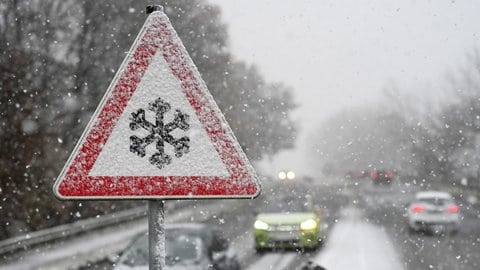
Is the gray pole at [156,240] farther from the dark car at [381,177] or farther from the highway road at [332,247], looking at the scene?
the dark car at [381,177]

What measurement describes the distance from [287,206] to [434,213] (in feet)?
23.1

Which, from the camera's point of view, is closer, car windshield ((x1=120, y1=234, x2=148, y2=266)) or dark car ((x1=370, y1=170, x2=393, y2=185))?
car windshield ((x1=120, y1=234, x2=148, y2=266))

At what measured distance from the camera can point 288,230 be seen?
70.1 feet

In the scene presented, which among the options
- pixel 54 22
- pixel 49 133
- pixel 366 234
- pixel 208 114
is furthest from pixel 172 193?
pixel 54 22

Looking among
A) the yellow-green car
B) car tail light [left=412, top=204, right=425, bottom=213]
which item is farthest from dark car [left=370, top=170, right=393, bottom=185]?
the yellow-green car

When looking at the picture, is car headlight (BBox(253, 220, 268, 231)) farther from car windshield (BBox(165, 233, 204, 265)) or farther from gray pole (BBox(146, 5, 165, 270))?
gray pole (BBox(146, 5, 165, 270))

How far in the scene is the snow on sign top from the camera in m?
3.27

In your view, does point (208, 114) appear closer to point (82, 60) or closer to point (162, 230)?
point (162, 230)

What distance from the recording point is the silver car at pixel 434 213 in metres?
27.0

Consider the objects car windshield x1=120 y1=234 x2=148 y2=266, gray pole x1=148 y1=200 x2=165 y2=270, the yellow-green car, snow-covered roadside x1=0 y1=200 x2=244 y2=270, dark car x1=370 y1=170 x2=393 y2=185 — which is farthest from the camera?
dark car x1=370 y1=170 x2=393 y2=185

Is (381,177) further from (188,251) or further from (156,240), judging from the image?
(156,240)

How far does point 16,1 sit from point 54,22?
1.90 meters

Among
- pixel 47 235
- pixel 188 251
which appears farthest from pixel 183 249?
pixel 47 235

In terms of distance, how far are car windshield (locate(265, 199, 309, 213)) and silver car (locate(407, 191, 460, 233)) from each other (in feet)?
20.8
